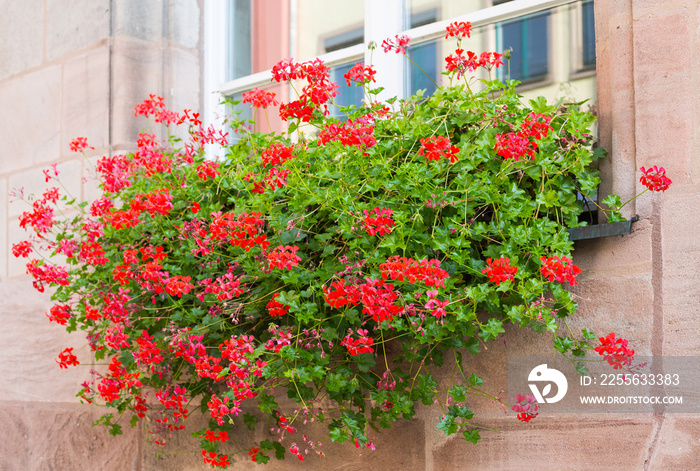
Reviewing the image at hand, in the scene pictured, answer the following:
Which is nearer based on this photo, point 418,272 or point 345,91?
point 418,272

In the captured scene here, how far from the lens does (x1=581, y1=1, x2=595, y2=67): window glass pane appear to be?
2068mm

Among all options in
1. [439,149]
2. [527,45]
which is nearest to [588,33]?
[527,45]

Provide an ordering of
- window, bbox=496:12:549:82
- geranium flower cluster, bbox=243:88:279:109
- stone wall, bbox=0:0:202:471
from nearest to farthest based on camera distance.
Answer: geranium flower cluster, bbox=243:88:279:109 → window, bbox=496:12:549:82 → stone wall, bbox=0:0:202:471

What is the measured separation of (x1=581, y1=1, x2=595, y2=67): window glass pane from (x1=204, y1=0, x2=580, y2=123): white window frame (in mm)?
55

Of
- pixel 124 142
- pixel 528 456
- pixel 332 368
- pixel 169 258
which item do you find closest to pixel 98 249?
pixel 169 258

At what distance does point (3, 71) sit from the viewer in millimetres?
3389

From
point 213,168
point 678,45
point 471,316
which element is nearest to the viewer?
point 471,316

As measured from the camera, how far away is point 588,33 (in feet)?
6.86

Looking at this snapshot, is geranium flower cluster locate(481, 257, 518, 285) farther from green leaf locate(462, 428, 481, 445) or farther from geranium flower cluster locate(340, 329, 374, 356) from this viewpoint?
green leaf locate(462, 428, 481, 445)

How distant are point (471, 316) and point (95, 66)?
217cm

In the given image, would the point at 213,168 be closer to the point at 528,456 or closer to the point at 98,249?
the point at 98,249

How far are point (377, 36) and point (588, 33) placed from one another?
0.77 metres

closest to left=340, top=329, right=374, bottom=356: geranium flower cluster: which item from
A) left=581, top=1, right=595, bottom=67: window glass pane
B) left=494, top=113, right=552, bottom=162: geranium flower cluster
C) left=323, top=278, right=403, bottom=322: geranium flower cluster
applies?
left=323, top=278, right=403, bottom=322: geranium flower cluster

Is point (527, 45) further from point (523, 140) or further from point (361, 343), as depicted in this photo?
point (361, 343)
